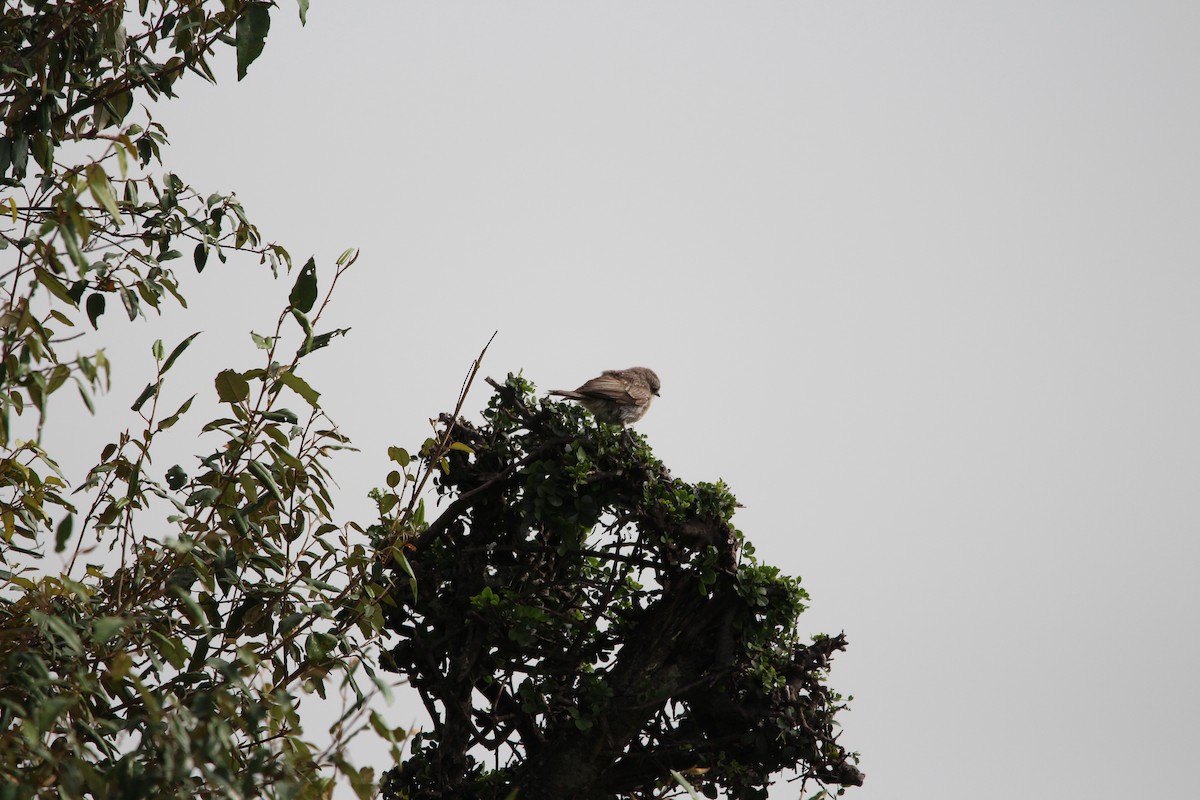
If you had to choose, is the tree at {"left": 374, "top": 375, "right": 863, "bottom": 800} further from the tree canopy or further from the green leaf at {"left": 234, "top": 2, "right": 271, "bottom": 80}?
the green leaf at {"left": 234, "top": 2, "right": 271, "bottom": 80}

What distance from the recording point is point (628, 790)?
10.6ft

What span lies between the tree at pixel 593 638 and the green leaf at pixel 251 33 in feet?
4.45

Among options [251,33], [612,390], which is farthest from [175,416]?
[612,390]

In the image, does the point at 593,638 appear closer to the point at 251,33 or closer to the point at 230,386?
the point at 230,386

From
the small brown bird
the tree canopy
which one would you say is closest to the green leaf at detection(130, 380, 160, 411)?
the tree canopy

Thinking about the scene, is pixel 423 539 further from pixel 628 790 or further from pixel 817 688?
pixel 817 688

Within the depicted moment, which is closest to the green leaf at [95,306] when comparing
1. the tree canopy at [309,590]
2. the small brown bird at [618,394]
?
the tree canopy at [309,590]

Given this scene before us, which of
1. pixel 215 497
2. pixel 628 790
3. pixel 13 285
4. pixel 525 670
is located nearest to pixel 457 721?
pixel 525 670

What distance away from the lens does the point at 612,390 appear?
180 inches

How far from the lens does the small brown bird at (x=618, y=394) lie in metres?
4.54

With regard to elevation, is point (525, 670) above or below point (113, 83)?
below

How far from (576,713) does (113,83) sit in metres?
2.10

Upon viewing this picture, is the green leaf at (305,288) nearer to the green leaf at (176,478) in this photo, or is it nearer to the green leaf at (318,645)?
the green leaf at (176,478)

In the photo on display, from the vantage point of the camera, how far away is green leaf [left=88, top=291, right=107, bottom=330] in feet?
7.69
